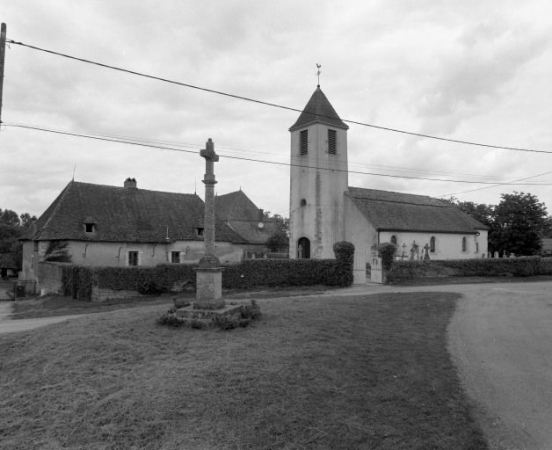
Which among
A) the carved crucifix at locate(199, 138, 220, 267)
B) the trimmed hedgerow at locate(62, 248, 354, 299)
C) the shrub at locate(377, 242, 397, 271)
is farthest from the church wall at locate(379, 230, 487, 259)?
the carved crucifix at locate(199, 138, 220, 267)

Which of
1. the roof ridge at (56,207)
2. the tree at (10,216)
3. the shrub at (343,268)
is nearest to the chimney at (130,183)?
the roof ridge at (56,207)

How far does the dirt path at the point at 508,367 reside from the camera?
16.9 feet

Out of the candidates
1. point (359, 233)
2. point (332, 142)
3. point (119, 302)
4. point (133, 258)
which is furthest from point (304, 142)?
point (119, 302)

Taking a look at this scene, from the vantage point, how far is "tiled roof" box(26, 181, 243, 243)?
96.2ft

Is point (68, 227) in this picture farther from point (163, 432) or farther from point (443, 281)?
point (163, 432)

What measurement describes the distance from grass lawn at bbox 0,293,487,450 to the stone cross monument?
1367 millimetres

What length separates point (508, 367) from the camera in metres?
7.70

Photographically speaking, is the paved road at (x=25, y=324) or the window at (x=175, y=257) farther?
the window at (x=175, y=257)

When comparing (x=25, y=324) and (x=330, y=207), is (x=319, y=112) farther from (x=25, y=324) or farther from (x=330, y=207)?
(x=25, y=324)

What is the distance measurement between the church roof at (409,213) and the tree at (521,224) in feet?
11.6

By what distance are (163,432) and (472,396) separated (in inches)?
170

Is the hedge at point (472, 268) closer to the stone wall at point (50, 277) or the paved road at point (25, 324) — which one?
the paved road at point (25, 324)

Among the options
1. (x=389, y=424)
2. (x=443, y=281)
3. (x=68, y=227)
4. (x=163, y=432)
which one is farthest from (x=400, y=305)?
(x=68, y=227)

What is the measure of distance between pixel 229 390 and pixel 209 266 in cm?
515
